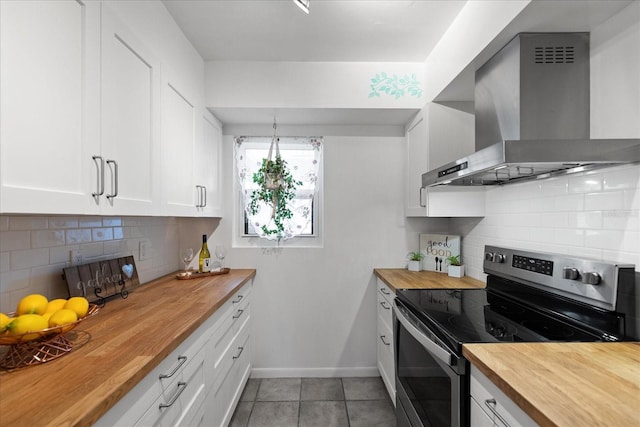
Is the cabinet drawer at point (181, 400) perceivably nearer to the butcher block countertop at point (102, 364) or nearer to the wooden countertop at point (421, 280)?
the butcher block countertop at point (102, 364)

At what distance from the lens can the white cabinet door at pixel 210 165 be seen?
Answer: 233 cm

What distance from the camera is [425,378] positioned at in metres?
1.50

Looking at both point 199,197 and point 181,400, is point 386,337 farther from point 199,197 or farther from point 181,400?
point 199,197

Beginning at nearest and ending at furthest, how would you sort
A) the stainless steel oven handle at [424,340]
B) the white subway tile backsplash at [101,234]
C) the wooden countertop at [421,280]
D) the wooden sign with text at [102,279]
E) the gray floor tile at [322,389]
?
the stainless steel oven handle at [424,340] → the wooden sign with text at [102,279] → the white subway tile backsplash at [101,234] → the wooden countertop at [421,280] → the gray floor tile at [322,389]

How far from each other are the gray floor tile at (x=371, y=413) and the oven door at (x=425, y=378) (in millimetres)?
349

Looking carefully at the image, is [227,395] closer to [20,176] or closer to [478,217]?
[20,176]

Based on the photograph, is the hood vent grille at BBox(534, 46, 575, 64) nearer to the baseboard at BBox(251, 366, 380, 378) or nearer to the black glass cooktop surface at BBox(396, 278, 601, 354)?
the black glass cooktop surface at BBox(396, 278, 601, 354)

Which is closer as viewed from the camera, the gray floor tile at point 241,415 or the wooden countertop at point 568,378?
the wooden countertop at point 568,378

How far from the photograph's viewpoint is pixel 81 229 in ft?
5.23

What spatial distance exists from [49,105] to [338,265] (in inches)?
89.1

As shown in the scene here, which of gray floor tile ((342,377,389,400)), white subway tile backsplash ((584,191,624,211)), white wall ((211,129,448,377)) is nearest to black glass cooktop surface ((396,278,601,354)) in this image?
white subway tile backsplash ((584,191,624,211))

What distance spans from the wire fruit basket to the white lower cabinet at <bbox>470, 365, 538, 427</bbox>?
1.33 metres

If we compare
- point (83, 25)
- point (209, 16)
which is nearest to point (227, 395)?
point (83, 25)

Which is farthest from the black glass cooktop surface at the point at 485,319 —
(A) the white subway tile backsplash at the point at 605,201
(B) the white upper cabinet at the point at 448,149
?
(B) the white upper cabinet at the point at 448,149
